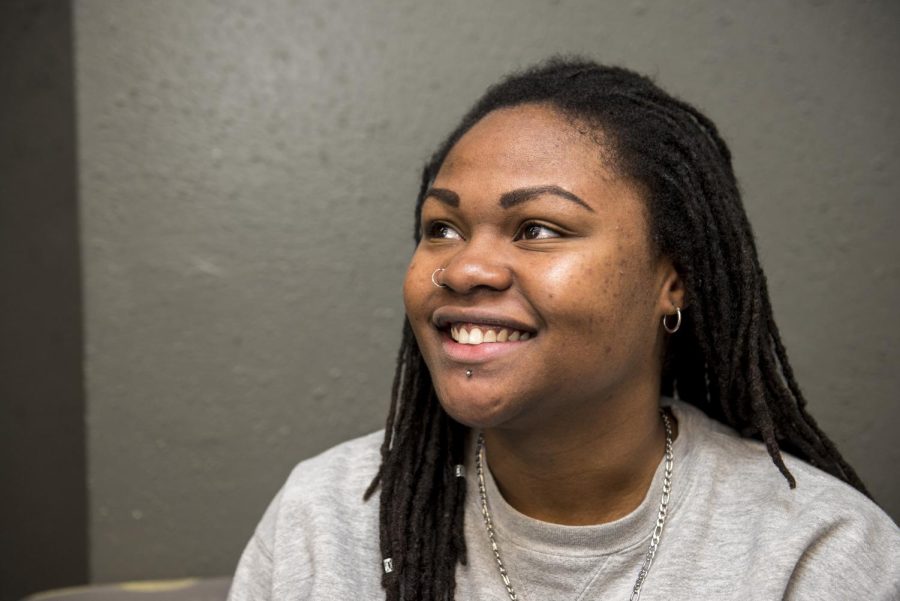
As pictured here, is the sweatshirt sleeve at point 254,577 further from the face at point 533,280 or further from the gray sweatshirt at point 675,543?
the face at point 533,280

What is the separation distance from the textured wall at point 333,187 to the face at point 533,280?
777 mm

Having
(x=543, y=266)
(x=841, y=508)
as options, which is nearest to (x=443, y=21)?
(x=543, y=266)

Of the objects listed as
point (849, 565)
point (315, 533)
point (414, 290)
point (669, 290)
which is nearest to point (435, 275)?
point (414, 290)

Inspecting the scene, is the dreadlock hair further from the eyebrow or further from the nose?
the nose

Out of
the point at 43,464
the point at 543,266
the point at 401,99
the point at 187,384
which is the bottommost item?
the point at 43,464

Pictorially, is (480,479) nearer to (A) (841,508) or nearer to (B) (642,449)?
(B) (642,449)

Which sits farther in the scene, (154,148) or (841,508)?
(154,148)

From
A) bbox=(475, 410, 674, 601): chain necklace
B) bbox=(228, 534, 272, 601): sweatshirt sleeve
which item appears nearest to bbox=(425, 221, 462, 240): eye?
bbox=(475, 410, 674, 601): chain necklace

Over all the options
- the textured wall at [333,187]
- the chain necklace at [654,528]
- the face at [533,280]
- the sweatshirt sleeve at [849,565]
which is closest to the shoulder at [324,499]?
the chain necklace at [654,528]

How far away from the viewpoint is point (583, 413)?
5.15 ft

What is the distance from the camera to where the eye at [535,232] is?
1496 millimetres

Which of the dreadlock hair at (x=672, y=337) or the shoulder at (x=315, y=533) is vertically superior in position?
the dreadlock hair at (x=672, y=337)

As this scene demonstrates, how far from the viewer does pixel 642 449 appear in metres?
1.67

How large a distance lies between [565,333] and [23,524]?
176 centimetres
